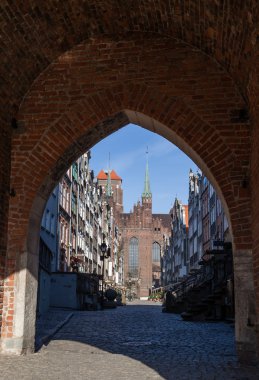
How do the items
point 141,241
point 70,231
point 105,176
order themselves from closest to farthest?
point 70,231 → point 141,241 → point 105,176

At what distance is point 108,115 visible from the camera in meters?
9.16

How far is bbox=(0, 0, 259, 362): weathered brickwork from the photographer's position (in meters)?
8.23

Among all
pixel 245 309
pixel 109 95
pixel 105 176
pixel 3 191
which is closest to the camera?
pixel 245 309

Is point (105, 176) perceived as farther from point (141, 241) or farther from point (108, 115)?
point (108, 115)

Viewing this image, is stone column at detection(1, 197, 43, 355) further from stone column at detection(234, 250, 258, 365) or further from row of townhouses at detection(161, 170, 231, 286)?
row of townhouses at detection(161, 170, 231, 286)

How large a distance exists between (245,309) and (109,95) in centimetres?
413

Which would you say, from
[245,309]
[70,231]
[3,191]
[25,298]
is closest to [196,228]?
[70,231]

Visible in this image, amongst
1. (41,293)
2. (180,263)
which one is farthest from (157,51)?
(180,263)

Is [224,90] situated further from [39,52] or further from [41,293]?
[41,293]

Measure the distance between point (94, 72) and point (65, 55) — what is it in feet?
1.99

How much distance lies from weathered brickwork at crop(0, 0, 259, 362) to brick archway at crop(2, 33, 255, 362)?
0.02 metres

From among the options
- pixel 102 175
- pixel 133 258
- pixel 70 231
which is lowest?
pixel 70 231

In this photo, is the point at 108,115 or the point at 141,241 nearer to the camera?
the point at 108,115

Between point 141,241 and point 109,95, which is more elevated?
point 141,241
